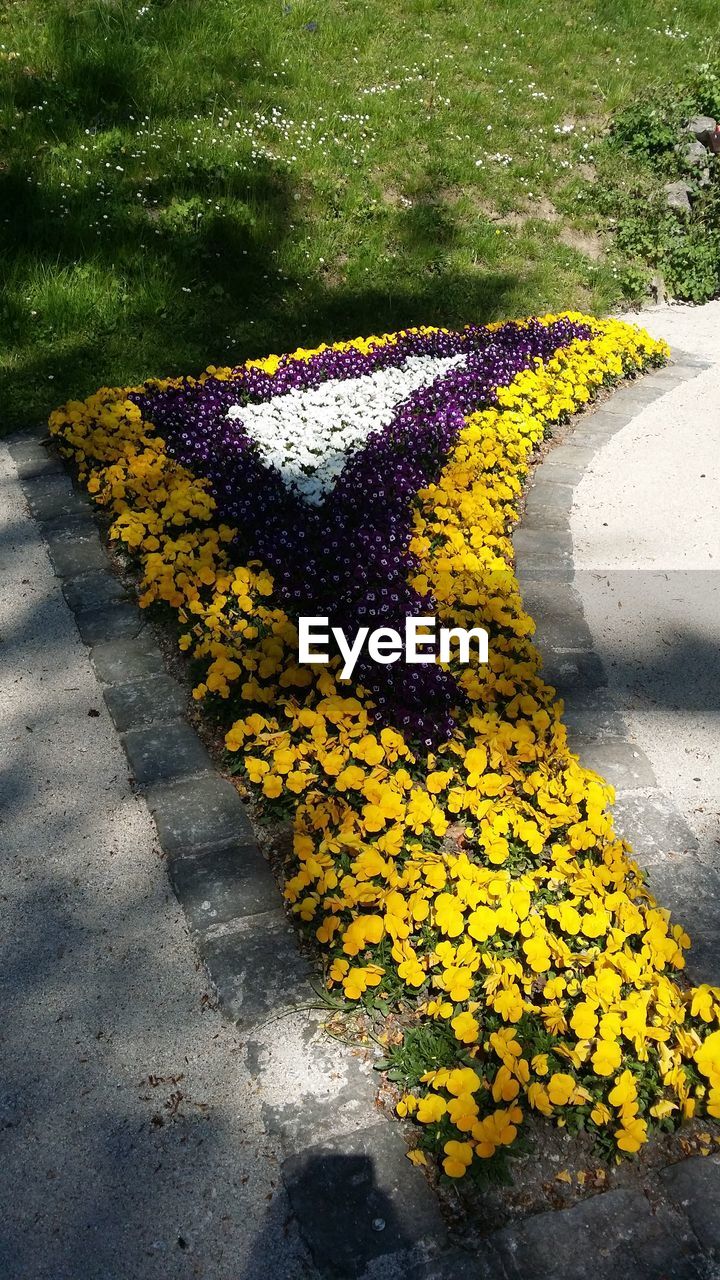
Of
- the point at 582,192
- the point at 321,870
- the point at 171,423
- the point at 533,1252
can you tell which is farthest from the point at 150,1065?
the point at 582,192

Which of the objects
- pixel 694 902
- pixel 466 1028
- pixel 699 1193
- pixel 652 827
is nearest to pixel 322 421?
pixel 652 827

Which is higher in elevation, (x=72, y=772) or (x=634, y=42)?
(x=634, y=42)

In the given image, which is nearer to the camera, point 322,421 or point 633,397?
point 322,421

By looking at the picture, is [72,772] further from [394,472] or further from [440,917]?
[394,472]

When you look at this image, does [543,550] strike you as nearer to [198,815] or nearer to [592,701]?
[592,701]

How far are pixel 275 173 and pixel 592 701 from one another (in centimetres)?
569

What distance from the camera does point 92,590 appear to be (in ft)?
13.0

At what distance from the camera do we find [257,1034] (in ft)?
7.68

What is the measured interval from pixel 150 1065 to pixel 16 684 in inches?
64.9

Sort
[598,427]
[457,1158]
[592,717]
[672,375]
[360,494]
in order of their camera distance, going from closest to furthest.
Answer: [457,1158]
[592,717]
[360,494]
[598,427]
[672,375]

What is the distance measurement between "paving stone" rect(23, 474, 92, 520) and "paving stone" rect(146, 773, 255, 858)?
6.15 feet

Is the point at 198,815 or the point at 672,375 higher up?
the point at 198,815

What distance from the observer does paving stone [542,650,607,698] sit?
12.0ft

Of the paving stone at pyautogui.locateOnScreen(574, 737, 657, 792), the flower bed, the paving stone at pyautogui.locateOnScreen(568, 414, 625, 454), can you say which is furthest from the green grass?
the paving stone at pyautogui.locateOnScreen(574, 737, 657, 792)
